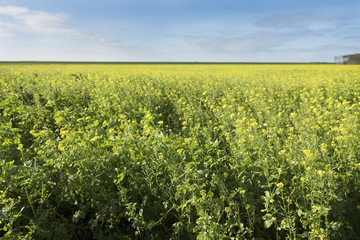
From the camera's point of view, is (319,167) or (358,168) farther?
(358,168)

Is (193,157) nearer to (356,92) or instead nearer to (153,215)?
(153,215)

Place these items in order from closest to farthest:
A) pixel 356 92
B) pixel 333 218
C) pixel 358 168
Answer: pixel 333 218 → pixel 358 168 → pixel 356 92

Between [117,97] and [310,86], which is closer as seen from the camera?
[117,97]

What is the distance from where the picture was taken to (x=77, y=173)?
3.00m

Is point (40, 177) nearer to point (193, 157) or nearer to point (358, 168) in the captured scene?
point (193, 157)

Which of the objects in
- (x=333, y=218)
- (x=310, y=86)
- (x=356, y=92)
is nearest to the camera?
(x=333, y=218)

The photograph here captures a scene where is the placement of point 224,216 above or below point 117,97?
below

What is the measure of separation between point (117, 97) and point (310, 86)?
7.63m

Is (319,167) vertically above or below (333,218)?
above

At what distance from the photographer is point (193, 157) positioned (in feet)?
10.0

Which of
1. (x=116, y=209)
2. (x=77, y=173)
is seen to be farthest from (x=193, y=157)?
(x=77, y=173)

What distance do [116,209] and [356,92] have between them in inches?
349

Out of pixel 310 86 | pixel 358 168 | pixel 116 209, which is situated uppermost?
pixel 310 86

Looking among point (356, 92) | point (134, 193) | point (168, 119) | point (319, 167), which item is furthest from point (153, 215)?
point (356, 92)
